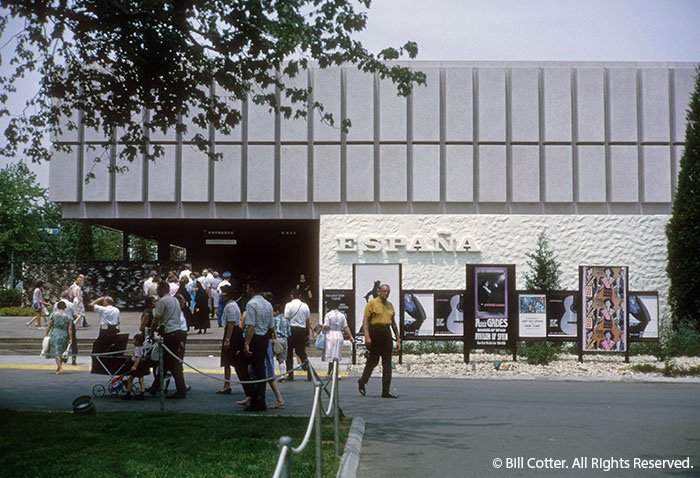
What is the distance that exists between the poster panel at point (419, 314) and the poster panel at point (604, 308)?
392 cm

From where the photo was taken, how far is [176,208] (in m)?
32.6

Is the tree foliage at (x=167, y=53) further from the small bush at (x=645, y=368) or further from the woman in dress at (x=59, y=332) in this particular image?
the small bush at (x=645, y=368)

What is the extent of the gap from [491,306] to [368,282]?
334 centimetres

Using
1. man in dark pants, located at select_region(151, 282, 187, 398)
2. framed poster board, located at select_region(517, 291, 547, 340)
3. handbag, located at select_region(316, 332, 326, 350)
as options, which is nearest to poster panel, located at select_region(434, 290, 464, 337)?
framed poster board, located at select_region(517, 291, 547, 340)

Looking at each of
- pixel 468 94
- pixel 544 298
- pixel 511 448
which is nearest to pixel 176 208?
pixel 468 94

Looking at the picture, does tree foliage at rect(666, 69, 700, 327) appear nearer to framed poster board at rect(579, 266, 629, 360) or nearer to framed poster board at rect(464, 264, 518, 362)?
framed poster board at rect(579, 266, 629, 360)

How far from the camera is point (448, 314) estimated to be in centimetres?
1995

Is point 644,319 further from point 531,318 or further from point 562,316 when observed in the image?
point 531,318

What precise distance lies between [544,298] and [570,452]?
39.8ft

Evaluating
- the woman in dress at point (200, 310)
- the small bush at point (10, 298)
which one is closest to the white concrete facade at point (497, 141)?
the woman in dress at point (200, 310)

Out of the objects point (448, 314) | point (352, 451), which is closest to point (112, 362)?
point (352, 451)

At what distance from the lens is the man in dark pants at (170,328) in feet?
42.1

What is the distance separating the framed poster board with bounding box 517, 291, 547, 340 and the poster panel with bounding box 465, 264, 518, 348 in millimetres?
325

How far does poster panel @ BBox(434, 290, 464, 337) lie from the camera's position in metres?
19.9
